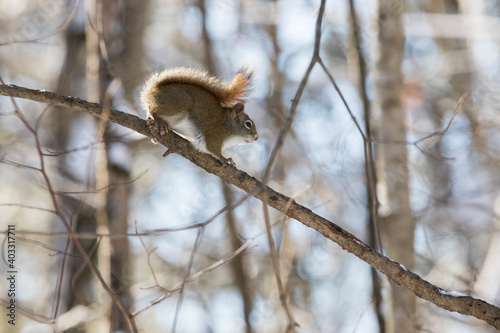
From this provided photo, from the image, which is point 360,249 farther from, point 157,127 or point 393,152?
point 393,152

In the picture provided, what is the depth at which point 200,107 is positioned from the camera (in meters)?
3.04

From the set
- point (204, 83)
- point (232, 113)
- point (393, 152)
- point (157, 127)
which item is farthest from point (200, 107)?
point (393, 152)

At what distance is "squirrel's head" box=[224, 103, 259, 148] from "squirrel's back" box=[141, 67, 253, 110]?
7cm

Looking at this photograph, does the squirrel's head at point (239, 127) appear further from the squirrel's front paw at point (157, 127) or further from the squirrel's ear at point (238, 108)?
the squirrel's front paw at point (157, 127)

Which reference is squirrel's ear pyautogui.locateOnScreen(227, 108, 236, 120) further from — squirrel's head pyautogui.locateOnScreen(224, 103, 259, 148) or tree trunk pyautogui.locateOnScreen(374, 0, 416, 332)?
tree trunk pyautogui.locateOnScreen(374, 0, 416, 332)

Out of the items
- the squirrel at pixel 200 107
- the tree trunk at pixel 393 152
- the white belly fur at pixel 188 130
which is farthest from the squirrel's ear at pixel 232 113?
the tree trunk at pixel 393 152

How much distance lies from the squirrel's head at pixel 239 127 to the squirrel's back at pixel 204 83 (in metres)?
0.07

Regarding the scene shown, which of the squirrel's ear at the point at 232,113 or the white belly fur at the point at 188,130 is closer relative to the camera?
the white belly fur at the point at 188,130

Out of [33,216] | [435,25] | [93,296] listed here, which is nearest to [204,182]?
[93,296]

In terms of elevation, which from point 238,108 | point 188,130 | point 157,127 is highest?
point 238,108

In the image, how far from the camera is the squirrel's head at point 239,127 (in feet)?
10.8

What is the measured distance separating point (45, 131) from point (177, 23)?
2.82 metres

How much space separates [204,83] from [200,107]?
0.57 feet

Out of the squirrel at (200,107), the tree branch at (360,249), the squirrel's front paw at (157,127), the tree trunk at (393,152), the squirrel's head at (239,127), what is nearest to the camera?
the tree branch at (360,249)
